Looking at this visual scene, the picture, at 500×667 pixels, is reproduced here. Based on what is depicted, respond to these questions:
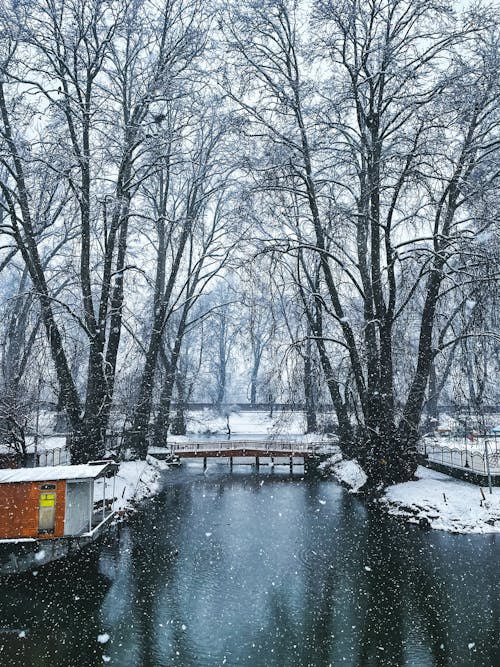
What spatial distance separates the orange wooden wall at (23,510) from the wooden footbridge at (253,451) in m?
15.0

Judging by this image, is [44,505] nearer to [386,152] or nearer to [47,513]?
[47,513]

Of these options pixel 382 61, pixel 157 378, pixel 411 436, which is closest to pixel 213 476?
pixel 157 378

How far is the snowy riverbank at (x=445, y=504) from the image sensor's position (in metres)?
14.1

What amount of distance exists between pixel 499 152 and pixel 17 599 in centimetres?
1901

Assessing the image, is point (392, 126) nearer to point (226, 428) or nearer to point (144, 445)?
point (144, 445)

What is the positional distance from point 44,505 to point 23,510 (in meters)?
0.46

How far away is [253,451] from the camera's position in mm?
26594

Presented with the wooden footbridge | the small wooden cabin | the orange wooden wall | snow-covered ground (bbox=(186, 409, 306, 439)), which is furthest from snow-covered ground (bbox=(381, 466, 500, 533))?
snow-covered ground (bbox=(186, 409, 306, 439))

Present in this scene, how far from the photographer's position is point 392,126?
18.3 metres

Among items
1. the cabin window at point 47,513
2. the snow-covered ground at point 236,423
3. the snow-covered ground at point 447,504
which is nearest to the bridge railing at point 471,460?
the snow-covered ground at point 447,504

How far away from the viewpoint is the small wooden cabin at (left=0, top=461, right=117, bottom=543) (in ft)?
37.5

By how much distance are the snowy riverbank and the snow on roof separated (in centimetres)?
957

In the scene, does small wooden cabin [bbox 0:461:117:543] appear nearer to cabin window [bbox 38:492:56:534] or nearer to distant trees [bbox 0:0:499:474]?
cabin window [bbox 38:492:56:534]

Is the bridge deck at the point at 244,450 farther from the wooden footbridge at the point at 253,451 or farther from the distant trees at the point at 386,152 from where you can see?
the distant trees at the point at 386,152
